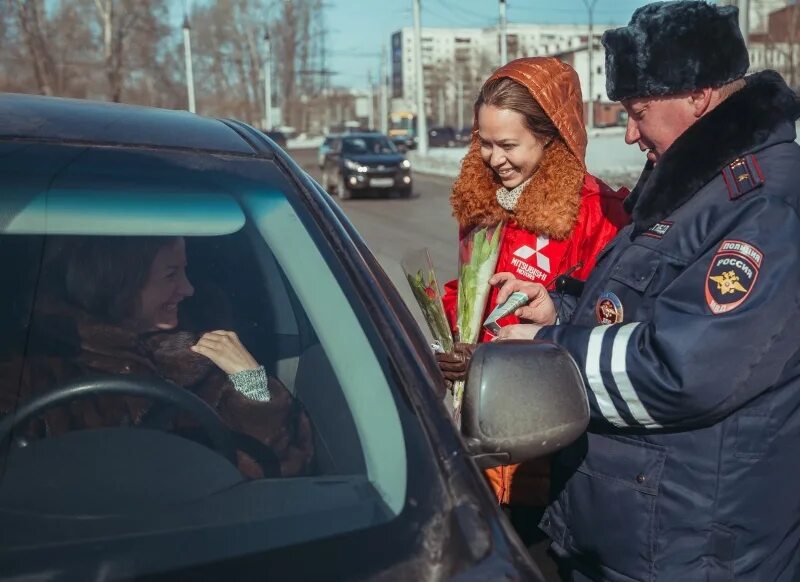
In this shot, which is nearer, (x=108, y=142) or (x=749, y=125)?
(x=108, y=142)

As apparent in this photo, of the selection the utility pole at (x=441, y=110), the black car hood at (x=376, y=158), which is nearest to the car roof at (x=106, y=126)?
the black car hood at (x=376, y=158)

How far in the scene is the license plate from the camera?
79.2ft

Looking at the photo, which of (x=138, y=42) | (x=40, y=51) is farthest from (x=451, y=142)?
(x=40, y=51)

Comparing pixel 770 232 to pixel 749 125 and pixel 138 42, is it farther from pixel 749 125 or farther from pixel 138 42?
pixel 138 42

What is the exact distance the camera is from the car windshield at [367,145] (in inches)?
1000

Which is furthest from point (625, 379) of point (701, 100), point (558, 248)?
point (558, 248)

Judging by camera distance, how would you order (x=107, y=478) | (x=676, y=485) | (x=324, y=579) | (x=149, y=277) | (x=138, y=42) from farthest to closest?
(x=138, y=42), (x=676, y=485), (x=149, y=277), (x=107, y=478), (x=324, y=579)

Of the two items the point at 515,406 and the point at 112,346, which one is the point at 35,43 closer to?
the point at 112,346

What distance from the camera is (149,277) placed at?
5.92 feet

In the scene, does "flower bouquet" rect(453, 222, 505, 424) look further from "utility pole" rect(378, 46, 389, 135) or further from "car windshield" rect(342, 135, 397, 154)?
"utility pole" rect(378, 46, 389, 135)

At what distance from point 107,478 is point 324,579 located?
412 millimetres

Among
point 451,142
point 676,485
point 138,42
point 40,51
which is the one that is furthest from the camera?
point 451,142

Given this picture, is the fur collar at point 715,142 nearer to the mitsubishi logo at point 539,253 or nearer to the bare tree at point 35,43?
the mitsubishi logo at point 539,253

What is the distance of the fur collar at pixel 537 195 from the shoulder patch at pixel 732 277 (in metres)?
0.91
